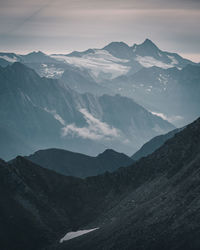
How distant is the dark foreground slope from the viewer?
140m

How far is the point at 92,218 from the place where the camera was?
19788 cm

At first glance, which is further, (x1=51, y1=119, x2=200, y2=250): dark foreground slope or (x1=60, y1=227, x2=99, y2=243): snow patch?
(x1=60, y1=227, x2=99, y2=243): snow patch

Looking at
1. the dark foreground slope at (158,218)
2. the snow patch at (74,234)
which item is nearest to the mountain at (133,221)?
the dark foreground slope at (158,218)

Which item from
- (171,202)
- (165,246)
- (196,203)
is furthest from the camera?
(171,202)

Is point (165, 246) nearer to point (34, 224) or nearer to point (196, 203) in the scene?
point (196, 203)

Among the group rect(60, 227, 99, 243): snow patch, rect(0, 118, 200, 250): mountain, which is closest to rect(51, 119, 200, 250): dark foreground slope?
rect(0, 118, 200, 250): mountain

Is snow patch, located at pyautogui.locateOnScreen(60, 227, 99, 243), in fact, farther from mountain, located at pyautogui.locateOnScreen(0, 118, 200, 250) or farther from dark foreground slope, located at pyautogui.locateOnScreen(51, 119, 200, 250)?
dark foreground slope, located at pyautogui.locateOnScreen(51, 119, 200, 250)

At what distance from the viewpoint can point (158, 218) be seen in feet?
504

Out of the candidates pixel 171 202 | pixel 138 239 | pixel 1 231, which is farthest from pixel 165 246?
pixel 1 231

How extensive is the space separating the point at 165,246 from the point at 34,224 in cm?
6281

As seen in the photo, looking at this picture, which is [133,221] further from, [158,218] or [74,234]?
[74,234]

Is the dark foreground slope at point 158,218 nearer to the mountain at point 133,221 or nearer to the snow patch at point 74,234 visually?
the mountain at point 133,221

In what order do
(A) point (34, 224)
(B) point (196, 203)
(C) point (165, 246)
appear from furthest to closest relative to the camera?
(A) point (34, 224) → (B) point (196, 203) → (C) point (165, 246)

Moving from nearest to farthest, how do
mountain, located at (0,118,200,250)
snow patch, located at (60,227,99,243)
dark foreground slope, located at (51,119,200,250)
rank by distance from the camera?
1. dark foreground slope, located at (51,119,200,250)
2. mountain, located at (0,118,200,250)
3. snow patch, located at (60,227,99,243)
